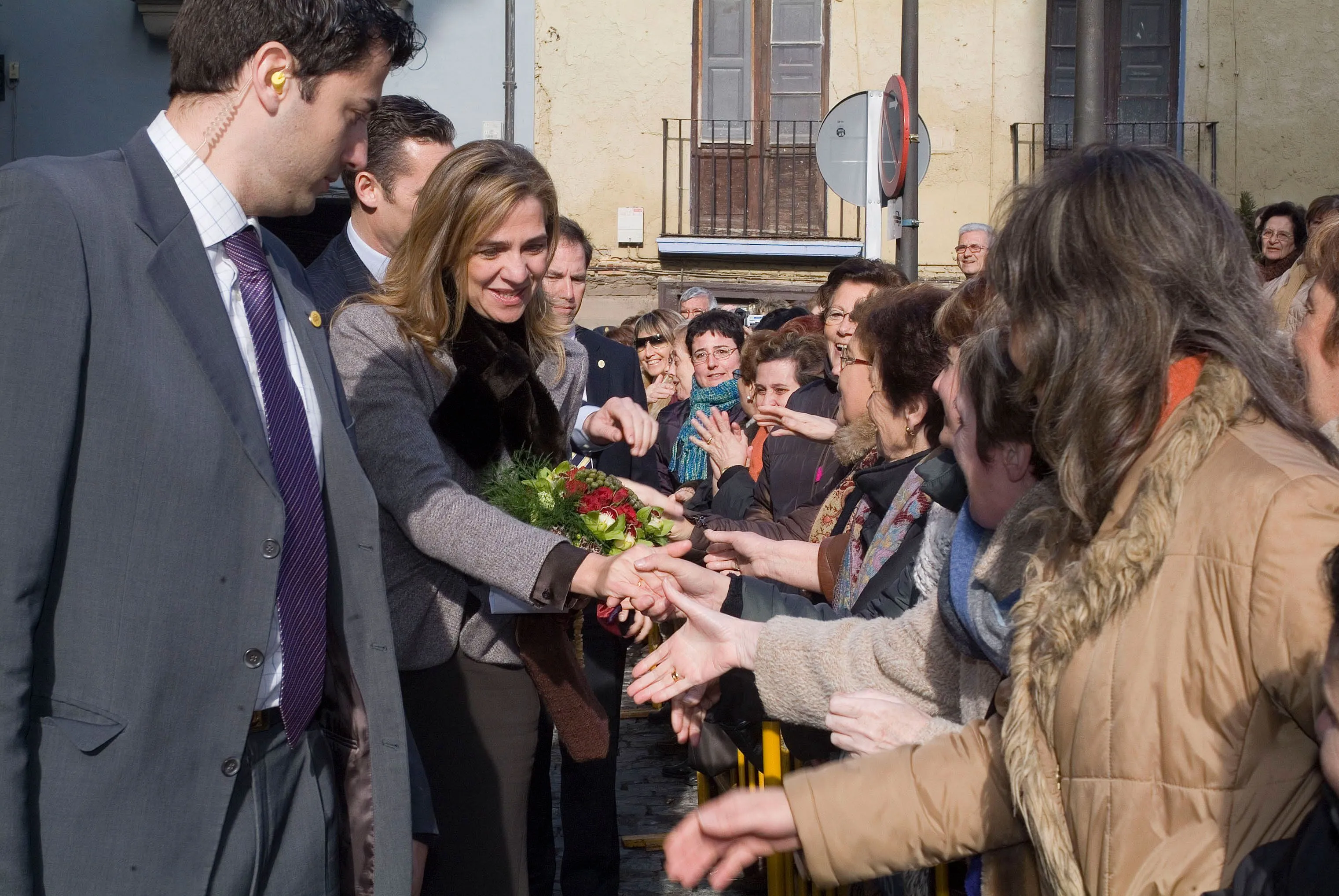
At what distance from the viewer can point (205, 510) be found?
1.98 m

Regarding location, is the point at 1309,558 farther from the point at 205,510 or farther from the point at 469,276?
the point at 469,276

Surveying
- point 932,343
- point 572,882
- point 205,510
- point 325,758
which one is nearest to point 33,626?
point 205,510

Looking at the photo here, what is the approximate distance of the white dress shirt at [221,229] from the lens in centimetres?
214

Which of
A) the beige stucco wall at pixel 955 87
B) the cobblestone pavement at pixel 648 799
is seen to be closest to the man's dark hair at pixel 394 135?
the cobblestone pavement at pixel 648 799

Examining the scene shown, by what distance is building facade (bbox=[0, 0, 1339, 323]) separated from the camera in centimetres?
1597

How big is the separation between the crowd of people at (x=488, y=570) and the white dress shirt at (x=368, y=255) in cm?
40

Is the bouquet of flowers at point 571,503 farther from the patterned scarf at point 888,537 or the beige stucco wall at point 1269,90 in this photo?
the beige stucco wall at point 1269,90

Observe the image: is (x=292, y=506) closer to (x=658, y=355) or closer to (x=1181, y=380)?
(x=1181, y=380)

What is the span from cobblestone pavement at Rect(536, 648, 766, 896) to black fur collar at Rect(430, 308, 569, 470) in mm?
2255

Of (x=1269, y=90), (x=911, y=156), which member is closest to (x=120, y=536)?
(x=911, y=156)

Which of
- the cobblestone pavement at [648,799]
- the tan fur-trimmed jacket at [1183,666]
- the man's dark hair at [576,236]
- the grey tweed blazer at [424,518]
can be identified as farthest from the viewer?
the man's dark hair at [576,236]

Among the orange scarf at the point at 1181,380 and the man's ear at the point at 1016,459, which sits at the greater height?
the orange scarf at the point at 1181,380

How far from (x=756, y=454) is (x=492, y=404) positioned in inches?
133

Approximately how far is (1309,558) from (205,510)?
5.05ft
